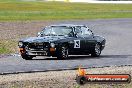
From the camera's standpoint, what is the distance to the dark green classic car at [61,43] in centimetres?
2005

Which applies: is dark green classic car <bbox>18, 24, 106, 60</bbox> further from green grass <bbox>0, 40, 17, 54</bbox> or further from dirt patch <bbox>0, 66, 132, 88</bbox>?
dirt patch <bbox>0, 66, 132, 88</bbox>

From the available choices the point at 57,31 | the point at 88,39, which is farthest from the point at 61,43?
the point at 88,39

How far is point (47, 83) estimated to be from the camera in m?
13.4

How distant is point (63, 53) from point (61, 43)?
358 mm

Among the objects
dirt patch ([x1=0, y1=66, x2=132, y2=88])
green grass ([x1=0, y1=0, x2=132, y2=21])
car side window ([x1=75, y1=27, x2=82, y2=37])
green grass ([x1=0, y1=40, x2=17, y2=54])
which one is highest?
dirt patch ([x1=0, y1=66, x2=132, y2=88])

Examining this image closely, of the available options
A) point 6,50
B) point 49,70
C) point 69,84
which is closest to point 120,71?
point 49,70

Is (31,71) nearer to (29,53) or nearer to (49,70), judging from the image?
(49,70)

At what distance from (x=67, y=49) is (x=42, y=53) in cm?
109

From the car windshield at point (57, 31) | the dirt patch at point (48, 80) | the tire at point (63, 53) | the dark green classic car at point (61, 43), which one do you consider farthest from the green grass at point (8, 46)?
the dirt patch at point (48, 80)

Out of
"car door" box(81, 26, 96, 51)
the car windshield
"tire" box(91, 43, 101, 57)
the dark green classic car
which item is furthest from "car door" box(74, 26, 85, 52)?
"tire" box(91, 43, 101, 57)

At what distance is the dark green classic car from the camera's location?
20.0 m

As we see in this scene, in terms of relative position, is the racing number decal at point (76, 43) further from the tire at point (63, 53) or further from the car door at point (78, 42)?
the tire at point (63, 53)

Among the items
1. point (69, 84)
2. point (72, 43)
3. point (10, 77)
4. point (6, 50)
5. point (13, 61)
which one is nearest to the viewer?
point (69, 84)

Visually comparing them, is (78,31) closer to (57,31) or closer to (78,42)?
(78,42)
